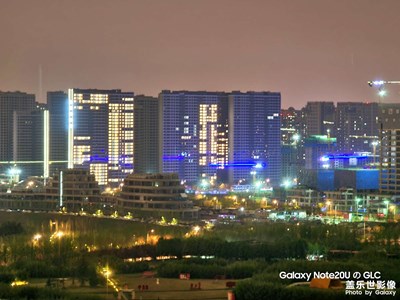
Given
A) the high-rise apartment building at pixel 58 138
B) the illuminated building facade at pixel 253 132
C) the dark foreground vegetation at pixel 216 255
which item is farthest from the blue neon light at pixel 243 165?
the dark foreground vegetation at pixel 216 255

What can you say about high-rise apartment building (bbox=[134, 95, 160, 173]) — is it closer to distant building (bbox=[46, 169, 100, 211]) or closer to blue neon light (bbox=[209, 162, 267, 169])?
blue neon light (bbox=[209, 162, 267, 169])

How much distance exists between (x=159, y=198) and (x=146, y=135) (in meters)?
8.34

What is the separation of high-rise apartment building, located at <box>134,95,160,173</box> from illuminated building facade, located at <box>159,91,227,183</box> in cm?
22

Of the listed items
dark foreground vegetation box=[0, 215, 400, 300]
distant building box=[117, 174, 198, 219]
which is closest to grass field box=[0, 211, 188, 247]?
dark foreground vegetation box=[0, 215, 400, 300]

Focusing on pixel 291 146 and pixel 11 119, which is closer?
pixel 11 119

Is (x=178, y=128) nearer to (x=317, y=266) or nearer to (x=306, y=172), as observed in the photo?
(x=306, y=172)

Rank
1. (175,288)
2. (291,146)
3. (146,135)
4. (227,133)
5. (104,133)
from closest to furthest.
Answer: (175,288), (104,133), (146,135), (227,133), (291,146)

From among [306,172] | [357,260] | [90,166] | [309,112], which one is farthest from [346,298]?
[309,112]

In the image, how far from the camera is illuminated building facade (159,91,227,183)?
84.8 ft

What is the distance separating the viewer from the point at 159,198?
17672 mm

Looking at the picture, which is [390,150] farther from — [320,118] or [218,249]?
[320,118]

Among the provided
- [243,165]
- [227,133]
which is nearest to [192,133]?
[227,133]

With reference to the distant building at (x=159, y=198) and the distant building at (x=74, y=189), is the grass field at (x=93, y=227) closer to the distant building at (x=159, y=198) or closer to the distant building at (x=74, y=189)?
the distant building at (x=159, y=198)

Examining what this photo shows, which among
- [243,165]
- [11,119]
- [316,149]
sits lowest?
[243,165]
